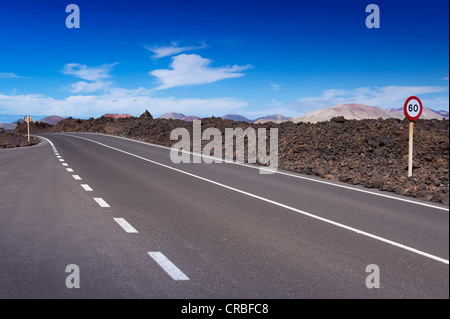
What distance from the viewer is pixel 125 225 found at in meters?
6.94

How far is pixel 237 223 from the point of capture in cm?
719

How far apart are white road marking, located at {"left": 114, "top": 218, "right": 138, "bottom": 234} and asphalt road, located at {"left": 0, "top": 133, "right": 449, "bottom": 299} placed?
2cm

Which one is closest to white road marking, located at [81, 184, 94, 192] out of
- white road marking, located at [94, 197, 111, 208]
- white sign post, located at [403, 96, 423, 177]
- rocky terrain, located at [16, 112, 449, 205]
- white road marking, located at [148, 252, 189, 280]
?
white road marking, located at [94, 197, 111, 208]

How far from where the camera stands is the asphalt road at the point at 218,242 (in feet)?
14.3

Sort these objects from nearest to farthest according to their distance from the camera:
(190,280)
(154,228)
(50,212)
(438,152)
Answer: (190,280), (154,228), (50,212), (438,152)

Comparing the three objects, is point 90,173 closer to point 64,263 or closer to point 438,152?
point 64,263

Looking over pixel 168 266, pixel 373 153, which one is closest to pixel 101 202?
pixel 168 266

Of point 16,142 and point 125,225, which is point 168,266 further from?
point 16,142

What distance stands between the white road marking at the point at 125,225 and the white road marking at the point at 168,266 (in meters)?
1.29

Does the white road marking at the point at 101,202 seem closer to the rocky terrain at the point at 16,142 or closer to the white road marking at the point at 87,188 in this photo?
the white road marking at the point at 87,188

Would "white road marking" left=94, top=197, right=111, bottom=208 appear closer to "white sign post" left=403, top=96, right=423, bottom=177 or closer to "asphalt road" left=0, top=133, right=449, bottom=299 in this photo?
"asphalt road" left=0, top=133, right=449, bottom=299

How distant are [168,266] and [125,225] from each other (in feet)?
7.51

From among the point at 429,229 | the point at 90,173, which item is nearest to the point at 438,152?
the point at 429,229
